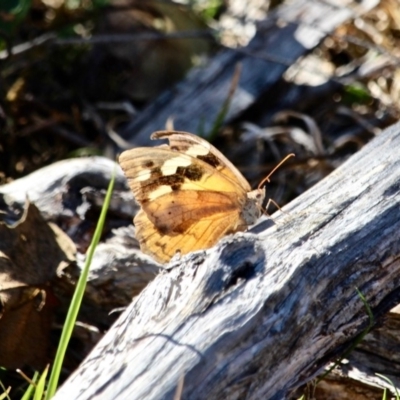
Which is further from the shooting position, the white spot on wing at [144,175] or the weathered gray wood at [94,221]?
the weathered gray wood at [94,221]

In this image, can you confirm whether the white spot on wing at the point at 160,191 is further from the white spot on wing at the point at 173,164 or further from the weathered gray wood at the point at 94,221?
the weathered gray wood at the point at 94,221

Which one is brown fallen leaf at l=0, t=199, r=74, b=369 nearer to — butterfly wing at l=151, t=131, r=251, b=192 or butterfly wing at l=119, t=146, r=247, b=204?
butterfly wing at l=119, t=146, r=247, b=204

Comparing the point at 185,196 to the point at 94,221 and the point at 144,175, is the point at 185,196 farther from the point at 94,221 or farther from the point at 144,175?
the point at 94,221

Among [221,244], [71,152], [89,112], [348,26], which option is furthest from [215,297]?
[348,26]

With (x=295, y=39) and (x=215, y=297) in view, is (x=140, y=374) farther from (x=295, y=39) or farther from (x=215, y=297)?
(x=295, y=39)

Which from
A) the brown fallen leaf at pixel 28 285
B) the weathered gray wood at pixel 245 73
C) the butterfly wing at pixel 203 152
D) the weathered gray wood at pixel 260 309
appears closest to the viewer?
the weathered gray wood at pixel 260 309

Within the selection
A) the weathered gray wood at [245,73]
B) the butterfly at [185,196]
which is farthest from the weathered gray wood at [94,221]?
the weathered gray wood at [245,73]

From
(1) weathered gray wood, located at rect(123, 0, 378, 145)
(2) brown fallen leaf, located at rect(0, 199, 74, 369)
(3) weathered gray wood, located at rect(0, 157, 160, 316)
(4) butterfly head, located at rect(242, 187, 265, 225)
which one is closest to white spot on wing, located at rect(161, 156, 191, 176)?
(4) butterfly head, located at rect(242, 187, 265, 225)
